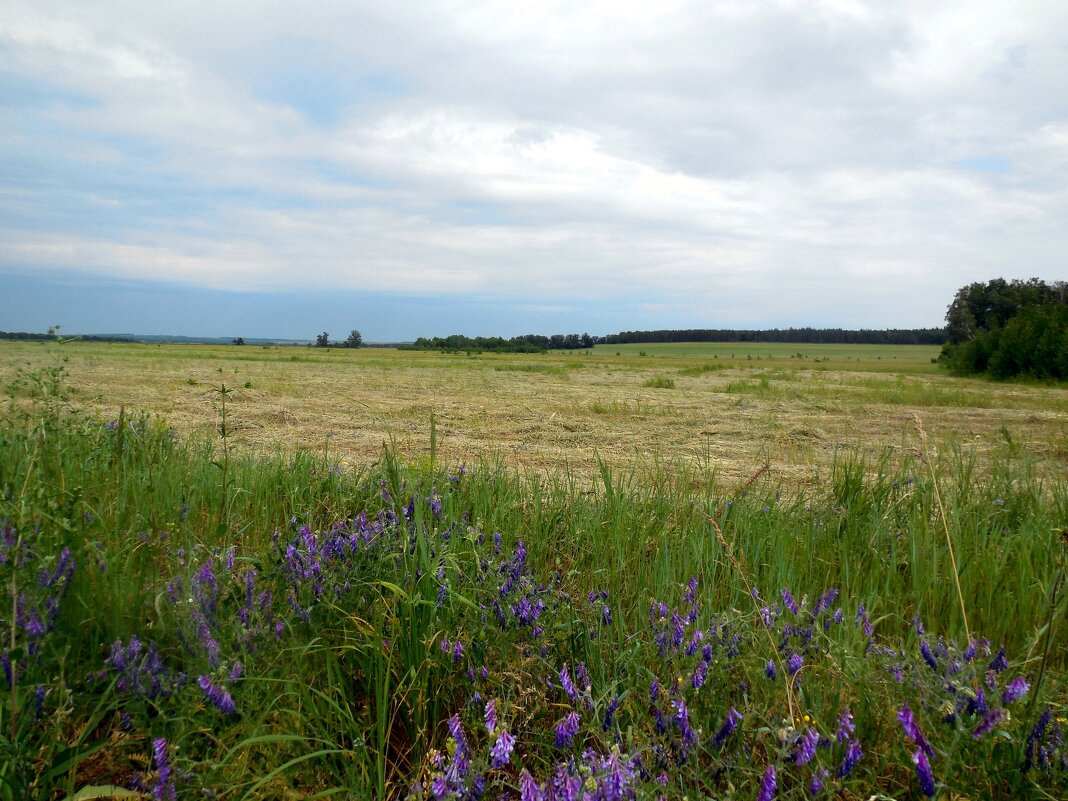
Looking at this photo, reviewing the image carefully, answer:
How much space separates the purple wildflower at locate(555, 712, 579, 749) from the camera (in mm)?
1370

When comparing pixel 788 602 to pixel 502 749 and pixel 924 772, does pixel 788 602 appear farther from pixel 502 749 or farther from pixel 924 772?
pixel 502 749

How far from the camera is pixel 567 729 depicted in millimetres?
1376

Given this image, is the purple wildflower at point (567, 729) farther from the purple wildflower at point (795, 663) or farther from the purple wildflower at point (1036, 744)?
the purple wildflower at point (1036, 744)

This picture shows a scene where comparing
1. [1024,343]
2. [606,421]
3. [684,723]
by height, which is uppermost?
[1024,343]

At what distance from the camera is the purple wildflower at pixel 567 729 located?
1.37m

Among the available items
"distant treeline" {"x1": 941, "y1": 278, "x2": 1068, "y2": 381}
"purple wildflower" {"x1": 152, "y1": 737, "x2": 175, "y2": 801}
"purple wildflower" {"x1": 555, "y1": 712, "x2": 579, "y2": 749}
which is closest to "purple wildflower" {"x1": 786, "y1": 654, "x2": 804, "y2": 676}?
"purple wildflower" {"x1": 555, "y1": 712, "x2": 579, "y2": 749}

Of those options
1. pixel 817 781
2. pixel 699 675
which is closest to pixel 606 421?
pixel 699 675

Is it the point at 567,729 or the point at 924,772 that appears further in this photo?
the point at 567,729

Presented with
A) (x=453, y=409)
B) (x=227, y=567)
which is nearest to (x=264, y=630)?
(x=227, y=567)

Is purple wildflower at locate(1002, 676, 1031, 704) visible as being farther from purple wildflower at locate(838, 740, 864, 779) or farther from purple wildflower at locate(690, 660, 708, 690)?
purple wildflower at locate(690, 660, 708, 690)

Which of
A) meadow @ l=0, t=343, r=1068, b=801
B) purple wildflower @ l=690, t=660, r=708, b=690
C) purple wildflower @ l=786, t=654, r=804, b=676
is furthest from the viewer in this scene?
purple wildflower @ l=786, t=654, r=804, b=676

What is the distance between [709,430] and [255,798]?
26.8 feet

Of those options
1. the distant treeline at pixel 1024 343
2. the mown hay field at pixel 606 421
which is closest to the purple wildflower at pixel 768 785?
the mown hay field at pixel 606 421

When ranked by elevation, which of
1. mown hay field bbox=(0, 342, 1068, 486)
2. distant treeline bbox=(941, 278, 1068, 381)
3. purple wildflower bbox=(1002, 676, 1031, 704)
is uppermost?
distant treeline bbox=(941, 278, 1068, 381)
